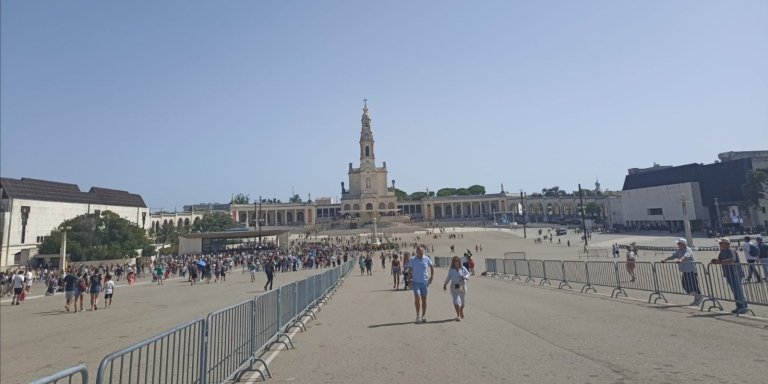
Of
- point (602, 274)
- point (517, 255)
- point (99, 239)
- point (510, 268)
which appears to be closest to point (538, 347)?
point (602, 274)

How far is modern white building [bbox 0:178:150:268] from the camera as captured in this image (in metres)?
61.1

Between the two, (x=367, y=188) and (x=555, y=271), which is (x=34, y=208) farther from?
(x=367, y=188)

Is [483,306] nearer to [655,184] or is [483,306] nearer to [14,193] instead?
[14,193]

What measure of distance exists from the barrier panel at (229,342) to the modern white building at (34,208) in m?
60.5

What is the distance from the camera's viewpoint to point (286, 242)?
57.9 metres

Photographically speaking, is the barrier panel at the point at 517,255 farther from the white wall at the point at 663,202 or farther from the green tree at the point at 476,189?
the green tree at the point at 476,189

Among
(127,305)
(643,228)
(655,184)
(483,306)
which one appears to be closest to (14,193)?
(127,305)

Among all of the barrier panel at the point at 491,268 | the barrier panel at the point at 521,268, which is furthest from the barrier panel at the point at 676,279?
the barrier panel at the point at 491,268

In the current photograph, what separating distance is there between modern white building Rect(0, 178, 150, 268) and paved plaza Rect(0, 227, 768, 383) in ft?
178

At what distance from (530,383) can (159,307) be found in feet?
50.7

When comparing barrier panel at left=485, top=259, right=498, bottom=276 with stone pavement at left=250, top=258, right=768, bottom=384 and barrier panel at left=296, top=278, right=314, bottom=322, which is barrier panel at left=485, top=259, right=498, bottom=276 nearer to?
stone pavement at left=250, top=258, right=768, bottom=384

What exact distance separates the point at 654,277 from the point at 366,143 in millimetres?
125079

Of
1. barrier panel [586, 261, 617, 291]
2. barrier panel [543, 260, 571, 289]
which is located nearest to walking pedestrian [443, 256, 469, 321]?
barrier panel [586, 261, 617, 291]

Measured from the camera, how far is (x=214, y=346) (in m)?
5.12
